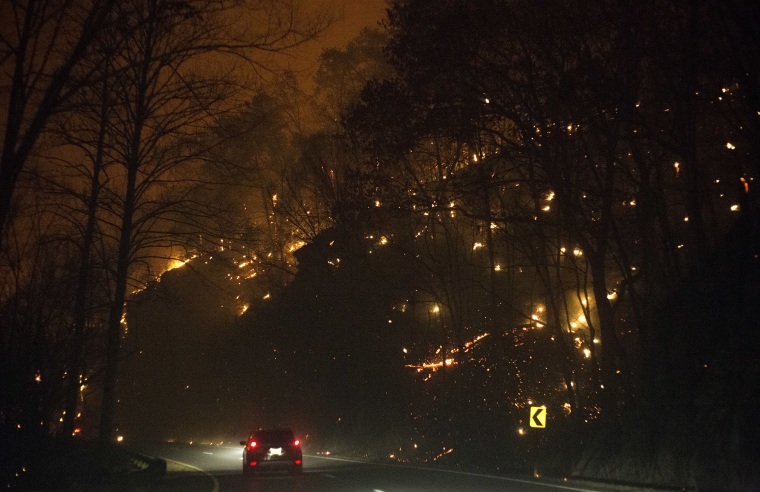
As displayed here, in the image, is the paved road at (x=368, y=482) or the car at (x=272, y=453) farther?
the car at (x=272, y=453)

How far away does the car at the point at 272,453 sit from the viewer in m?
24.8

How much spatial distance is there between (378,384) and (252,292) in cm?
2260

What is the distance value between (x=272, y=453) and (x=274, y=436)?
868 mm

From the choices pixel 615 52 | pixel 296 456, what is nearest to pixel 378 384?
pixel 296 456

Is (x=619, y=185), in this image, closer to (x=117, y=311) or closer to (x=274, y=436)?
(x=274, y=436)

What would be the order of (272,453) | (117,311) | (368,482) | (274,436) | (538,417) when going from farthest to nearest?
(274,436)
(272,453)
(117,311)
(538,417)
(368,482)

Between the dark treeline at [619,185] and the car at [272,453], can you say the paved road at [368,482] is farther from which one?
the dark treeline at [619,185]

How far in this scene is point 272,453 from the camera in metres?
24.8

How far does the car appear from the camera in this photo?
24.8m

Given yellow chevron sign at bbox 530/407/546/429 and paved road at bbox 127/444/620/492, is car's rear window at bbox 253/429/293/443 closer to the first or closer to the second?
paved road at bbox 127/444/620/492

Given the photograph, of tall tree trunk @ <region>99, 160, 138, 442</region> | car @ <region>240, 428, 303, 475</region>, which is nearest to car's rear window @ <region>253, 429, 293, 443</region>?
car @ <region>240, 428, 303, 475</region>

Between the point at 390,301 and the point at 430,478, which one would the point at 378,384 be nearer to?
the point at 390,301

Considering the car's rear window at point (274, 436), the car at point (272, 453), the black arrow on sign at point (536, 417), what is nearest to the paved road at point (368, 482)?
the car at point (272, 453)

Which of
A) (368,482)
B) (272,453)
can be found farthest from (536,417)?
(272,453)
